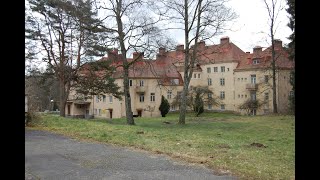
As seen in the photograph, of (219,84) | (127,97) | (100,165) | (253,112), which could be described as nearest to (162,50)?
(127,97)

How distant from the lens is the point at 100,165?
27.8 ft

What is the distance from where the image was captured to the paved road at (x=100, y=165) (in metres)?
7.35

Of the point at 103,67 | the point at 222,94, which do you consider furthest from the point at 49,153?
the point at 222,94

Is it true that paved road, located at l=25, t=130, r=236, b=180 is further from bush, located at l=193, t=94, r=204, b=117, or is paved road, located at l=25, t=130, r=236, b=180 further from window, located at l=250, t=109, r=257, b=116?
window, located at l=250, t=109, r=257, b=116

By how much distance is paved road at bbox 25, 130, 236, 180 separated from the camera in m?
7.35

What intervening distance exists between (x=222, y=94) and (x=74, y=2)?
32433mm

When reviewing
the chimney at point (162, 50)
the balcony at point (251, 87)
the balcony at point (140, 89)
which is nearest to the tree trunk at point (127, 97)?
the chimney at point (162, 50)

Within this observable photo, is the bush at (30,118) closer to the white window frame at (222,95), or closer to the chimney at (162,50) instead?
the chimney at (162,50)

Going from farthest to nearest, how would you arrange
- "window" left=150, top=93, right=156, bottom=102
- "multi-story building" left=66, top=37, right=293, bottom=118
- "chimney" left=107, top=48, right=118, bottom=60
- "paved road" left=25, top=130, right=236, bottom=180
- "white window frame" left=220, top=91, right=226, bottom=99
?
"white window frame" left=220, top=91, right=226, bottom=99 → "window" left=150, top=93, right=156, bottom=102 → "multi-story building" left=66, top=37, right=293, bottom=118 → "chimney" left=107, top=48, right=118, bottom=60 → "paved road" left=25, top=130, right=236, bottom=180

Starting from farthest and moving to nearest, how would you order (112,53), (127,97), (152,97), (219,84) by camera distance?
(219,84), (152,97), (112,53), (127,97)

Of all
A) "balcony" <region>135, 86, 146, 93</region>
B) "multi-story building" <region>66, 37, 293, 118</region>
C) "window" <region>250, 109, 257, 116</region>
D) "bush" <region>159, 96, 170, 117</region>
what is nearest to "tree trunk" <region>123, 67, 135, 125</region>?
"multi-story building" <region>66, 37, 293, 118</region>

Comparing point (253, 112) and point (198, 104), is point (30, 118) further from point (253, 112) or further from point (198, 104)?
point (253, 112)
